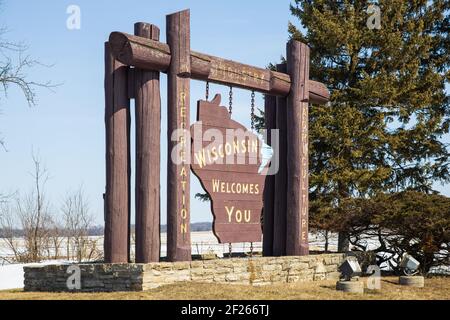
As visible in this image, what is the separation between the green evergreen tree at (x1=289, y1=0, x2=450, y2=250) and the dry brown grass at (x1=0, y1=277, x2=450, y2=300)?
22.2 feet

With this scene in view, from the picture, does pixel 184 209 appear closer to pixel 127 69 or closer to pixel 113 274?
pixel 113 274

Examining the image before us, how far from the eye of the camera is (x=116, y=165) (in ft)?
37.1

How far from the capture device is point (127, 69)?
1168cm

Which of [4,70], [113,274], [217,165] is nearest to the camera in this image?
[113,274]

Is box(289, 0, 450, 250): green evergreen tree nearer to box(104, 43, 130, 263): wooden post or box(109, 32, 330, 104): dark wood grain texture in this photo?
box(109, 32, 330, 104): dark wood grain texture

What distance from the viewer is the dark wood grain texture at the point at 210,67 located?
11.1m

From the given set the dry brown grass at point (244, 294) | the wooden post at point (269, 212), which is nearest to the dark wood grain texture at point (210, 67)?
the wooden post at point (269, 212)

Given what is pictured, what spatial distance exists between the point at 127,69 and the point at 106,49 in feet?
1.62

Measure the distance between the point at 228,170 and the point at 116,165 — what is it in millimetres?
2346

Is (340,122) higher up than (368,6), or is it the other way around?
(368,6)
